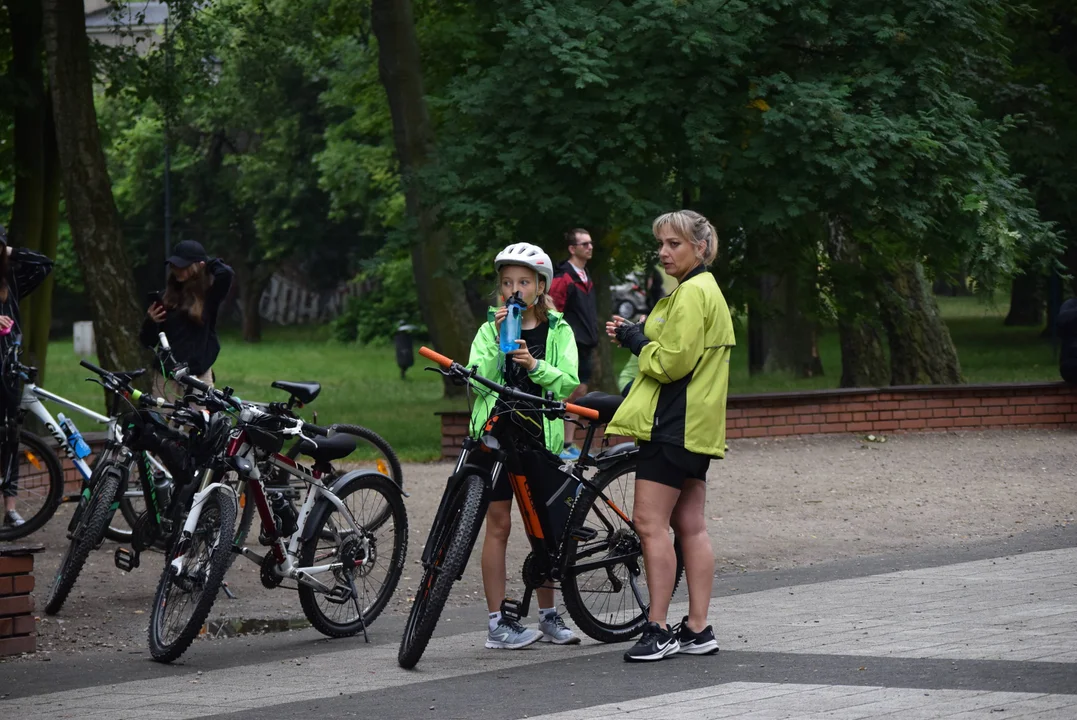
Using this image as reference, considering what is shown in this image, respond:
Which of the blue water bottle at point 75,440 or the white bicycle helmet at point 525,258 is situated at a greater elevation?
the white bicycle helmet at point 525,258

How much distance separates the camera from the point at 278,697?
6.36m

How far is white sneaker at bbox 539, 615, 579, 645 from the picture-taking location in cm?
747

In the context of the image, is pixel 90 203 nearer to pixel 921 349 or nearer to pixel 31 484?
pixel 31 484

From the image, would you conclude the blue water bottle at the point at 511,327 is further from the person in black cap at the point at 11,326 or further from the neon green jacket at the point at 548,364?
the person in black cap at the point at 11,326

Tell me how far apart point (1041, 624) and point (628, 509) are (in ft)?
5.76

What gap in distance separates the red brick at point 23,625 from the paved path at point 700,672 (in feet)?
0.81

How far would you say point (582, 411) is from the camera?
7.12 meters

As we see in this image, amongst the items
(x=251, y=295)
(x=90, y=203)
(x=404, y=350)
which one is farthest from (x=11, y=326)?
(x=251, y=295)

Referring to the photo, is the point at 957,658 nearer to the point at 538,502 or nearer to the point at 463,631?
the point at 538,502

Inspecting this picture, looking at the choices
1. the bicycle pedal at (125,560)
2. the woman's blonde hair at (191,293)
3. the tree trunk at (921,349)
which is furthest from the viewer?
the tree trunk at (921,349)

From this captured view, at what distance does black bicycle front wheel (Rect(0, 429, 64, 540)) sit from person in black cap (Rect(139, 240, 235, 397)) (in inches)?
39.5

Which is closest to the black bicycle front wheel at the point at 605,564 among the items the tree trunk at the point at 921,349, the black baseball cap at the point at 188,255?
the black baseball cap at the point at 188,255

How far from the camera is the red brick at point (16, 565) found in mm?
7289

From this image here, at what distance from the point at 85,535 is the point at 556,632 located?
101 inches
